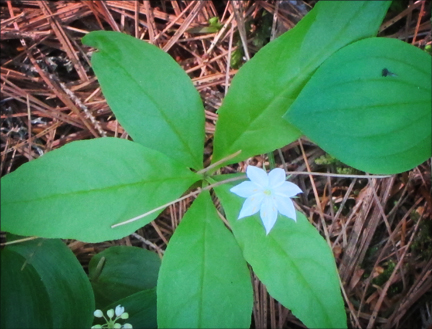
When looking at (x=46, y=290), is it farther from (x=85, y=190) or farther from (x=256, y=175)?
(x=256, y=175)

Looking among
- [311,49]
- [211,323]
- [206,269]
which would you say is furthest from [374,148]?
[211,323]

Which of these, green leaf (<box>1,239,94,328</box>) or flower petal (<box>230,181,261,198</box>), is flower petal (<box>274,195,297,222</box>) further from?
green leaf (<box>1,239,94,328</box>)

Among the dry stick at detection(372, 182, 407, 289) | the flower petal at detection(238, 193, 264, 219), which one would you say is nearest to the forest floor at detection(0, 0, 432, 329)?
the dry stick at detection(372, 182, 407, 289)

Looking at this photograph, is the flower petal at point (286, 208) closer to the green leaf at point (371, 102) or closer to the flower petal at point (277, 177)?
the flower petal at point (277, 177)

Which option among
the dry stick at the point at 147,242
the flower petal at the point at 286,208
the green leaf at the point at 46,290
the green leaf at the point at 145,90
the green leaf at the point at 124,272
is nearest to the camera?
the flower petal at the point at 286,208

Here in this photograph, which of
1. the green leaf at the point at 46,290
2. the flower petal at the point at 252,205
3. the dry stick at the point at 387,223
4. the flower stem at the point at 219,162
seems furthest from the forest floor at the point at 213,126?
→ the flower petal at the point at 252,205

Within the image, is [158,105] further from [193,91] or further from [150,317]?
[150,317]
